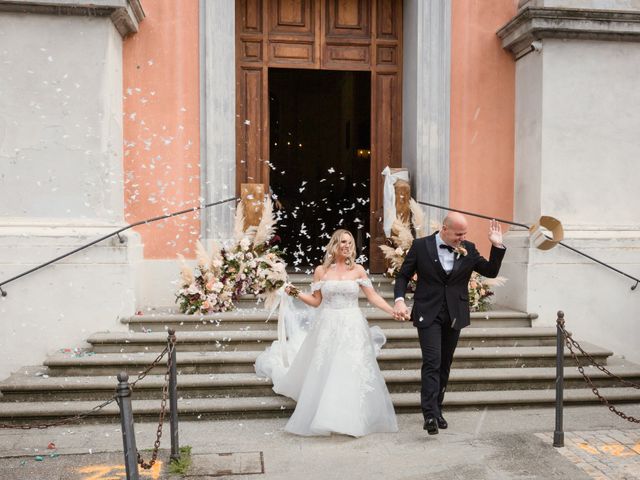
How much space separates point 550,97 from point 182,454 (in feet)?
20.2

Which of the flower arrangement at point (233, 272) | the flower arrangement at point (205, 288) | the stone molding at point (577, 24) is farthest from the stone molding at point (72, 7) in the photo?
the stone molding at point (577, 24)

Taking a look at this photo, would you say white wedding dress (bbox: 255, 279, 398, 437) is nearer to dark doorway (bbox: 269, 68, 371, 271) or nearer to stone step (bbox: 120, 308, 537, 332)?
stone step (bbox: 120, 308, 537, 332)

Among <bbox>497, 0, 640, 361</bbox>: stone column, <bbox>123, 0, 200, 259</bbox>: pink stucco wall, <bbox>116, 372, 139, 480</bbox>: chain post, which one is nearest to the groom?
<bbox>116, 372, 139, 480</bbox>: chain post

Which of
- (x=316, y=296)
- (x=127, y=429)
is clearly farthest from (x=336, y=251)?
(x=127, y=429)

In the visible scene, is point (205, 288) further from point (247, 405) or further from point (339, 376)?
point (339, 376)

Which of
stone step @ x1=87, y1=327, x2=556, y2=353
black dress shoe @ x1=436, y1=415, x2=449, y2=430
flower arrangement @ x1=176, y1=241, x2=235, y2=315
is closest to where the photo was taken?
black dress shoe @ x1=436, y1=415, x2=449, y2=430

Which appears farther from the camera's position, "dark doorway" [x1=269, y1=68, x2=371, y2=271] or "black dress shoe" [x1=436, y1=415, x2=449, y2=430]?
"dark doorway" [x1=269, y1=68, x2=371, y2=271]

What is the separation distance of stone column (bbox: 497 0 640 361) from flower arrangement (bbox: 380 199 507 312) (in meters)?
0.46

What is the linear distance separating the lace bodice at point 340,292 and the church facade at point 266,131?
2.75 metres

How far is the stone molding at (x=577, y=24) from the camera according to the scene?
835 cm

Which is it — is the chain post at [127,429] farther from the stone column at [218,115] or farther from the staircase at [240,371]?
the stone column at [218,115]

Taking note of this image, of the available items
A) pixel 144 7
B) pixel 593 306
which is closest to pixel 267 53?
pixel 144 7

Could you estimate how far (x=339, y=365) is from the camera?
5949 millimetres

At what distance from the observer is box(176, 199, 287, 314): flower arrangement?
7992 mm
